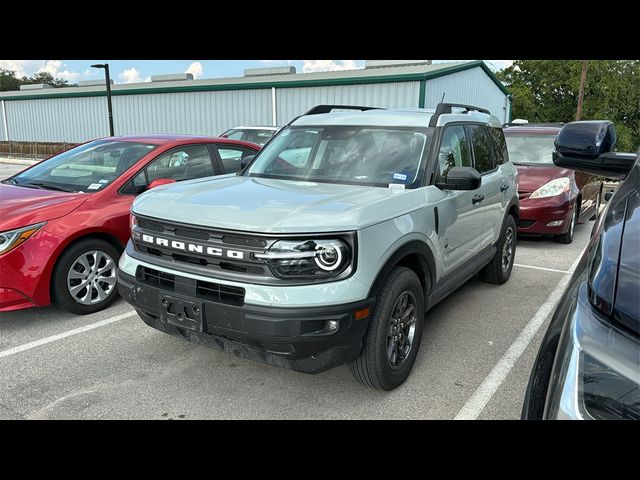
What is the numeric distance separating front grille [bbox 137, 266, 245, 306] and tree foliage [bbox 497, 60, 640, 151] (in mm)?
41547

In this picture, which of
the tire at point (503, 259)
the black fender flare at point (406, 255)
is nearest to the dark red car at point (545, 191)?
the tire at point (503, 259)

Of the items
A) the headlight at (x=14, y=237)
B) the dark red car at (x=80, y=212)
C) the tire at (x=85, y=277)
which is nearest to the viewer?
the headlight at (x=14, y=237)

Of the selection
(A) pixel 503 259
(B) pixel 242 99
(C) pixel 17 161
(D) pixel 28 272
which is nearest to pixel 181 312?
(D) pixel 28 272

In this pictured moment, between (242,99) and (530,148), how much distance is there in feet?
49.8

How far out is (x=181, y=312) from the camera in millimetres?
3070

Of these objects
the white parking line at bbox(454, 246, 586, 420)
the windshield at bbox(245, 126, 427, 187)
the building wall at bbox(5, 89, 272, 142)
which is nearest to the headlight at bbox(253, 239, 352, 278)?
the windshield at bbox(245, 126, 427, 187)

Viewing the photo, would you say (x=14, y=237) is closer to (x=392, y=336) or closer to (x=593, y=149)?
(x=392, y=336)

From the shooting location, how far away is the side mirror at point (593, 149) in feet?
9.78

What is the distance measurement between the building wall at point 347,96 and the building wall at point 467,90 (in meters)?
0.71

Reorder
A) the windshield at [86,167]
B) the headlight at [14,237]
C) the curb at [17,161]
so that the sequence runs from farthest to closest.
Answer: the curb at [17,161], the windshield at [86,167], the headlight at [14,237]

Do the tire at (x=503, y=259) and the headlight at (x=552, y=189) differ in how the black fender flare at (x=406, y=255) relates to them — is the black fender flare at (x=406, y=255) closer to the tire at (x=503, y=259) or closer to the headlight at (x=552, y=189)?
the tire at (x=503, y=259)

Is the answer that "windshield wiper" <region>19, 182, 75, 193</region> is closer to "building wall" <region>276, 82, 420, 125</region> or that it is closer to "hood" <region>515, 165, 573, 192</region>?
"hood" <region>515, 165, 573, 192</region>

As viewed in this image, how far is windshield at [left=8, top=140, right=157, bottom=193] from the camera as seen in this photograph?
5.07m
